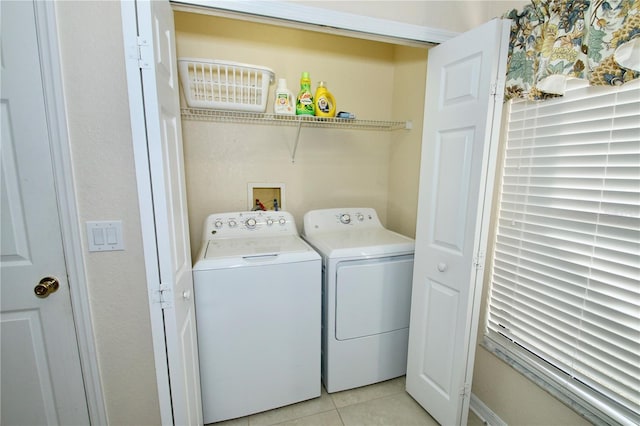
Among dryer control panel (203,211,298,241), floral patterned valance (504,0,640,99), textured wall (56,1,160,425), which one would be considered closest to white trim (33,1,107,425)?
textured wall (56,1,160,425)

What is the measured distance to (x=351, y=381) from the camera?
183 cm

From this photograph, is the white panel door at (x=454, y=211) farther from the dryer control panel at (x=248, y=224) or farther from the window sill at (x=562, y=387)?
the dryer control panel at (x=248, y=224)

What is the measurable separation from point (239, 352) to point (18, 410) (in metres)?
0.85

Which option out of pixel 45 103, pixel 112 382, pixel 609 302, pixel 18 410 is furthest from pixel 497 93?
pixel 18 410

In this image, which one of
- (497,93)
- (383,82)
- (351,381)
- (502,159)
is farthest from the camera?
(383,82)

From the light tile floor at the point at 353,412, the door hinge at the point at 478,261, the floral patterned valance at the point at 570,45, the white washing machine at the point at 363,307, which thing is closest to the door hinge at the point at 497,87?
the floral patterned valance at the point at 570,45

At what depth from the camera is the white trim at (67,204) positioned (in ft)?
2.95

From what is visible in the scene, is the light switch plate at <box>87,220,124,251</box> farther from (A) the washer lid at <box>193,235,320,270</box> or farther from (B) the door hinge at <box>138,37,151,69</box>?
(B) the door hinge at <box>138,37,151,69</box>

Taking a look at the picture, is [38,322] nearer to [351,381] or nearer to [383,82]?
[351,381]

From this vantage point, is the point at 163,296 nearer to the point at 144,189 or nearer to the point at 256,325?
the point at 144,189

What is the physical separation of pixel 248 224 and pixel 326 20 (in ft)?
4.22

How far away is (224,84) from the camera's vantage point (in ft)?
5.20

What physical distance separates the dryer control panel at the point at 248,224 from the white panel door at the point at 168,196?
1.85 feet

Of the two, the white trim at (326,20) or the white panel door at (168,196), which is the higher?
the white trim at (326,20)
